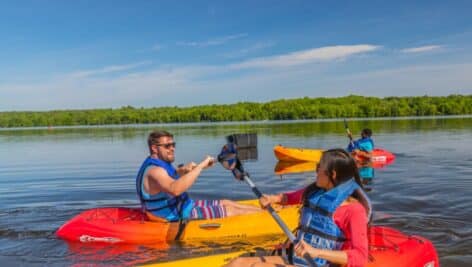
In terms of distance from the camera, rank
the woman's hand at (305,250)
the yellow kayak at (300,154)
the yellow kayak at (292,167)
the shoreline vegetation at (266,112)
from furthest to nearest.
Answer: the shoreline vegetation at (266,112), the yellow kayak at (300,154), the yellow kayak at (292,167), the woman's hand at (305,250)

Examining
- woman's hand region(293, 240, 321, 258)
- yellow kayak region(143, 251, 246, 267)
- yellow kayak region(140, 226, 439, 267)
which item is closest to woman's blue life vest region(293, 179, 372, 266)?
woman's hand region(293, 240, 321, 258)

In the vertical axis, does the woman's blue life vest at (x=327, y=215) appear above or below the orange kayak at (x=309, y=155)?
above

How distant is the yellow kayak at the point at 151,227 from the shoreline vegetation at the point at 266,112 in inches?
2705

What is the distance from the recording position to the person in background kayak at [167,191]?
5836mm

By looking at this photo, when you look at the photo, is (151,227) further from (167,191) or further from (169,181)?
(169,181)

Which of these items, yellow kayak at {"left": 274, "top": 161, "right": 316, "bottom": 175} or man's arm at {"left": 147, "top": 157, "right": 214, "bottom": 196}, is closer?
man's arm at {"left": 147, "top": 157, "right": 214, "bottom": 196}

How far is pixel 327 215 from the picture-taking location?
3412mm

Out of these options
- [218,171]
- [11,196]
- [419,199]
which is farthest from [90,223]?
[218,171]

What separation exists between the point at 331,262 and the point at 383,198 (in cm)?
648

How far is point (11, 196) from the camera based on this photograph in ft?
36.2

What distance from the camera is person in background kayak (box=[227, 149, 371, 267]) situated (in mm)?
3232

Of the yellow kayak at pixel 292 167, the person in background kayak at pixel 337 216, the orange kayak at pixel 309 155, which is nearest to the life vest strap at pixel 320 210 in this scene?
the person in background kayak at pixel 337 216

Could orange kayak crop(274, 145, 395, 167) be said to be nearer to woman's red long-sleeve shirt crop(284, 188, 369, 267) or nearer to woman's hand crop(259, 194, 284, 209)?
woman's hand crop(259, 194, 284, 209)

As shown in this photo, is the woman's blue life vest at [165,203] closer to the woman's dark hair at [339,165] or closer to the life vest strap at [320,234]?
the life vest strap at [320,234]
